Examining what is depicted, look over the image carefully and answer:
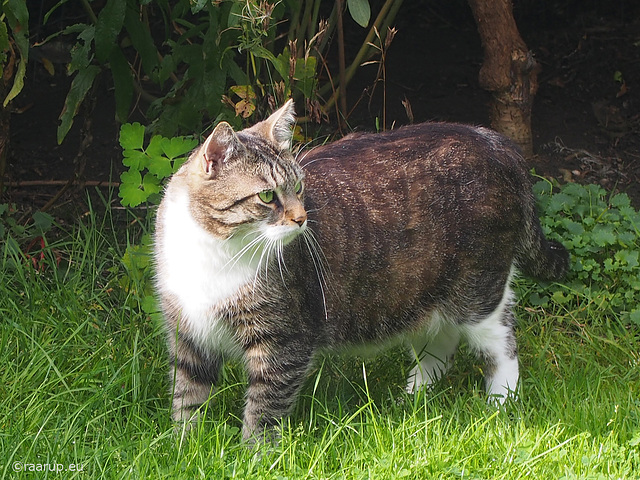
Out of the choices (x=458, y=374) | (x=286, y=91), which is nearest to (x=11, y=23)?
(x=286, y=91)

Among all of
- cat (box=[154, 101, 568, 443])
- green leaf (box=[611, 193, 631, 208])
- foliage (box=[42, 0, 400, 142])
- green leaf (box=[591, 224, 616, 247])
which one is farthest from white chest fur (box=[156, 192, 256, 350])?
green leaf (box=[611, 193, 631, 208])

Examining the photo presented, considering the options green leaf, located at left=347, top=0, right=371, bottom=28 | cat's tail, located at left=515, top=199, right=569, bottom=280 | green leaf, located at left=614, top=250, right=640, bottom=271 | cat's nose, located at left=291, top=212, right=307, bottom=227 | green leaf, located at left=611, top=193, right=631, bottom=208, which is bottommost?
green leaf, located at left=614, top=250, right=640, bottom=271

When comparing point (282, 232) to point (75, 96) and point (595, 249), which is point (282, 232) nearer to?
point (75, 96)

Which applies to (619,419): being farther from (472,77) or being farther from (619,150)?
(472,77)

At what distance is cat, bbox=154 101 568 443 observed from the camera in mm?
3254

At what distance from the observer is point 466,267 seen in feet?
12.5

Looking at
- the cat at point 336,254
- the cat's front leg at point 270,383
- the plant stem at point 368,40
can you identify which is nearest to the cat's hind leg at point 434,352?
the cat at point 336,254

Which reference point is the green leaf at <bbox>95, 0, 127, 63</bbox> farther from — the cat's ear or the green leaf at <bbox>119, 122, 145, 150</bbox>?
the cat's ear

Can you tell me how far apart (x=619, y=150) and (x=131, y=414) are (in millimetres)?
3797

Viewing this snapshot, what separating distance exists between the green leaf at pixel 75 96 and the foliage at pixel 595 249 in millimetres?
2513

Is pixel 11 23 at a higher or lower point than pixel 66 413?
higher

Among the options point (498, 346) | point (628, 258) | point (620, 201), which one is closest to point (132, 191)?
point (498, 346)

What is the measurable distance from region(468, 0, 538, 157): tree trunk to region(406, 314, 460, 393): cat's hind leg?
5.93 ft

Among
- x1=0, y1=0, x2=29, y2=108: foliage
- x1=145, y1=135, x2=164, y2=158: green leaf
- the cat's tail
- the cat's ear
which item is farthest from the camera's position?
x1=145, y1=135, x2=164, y2=158: green leaf
